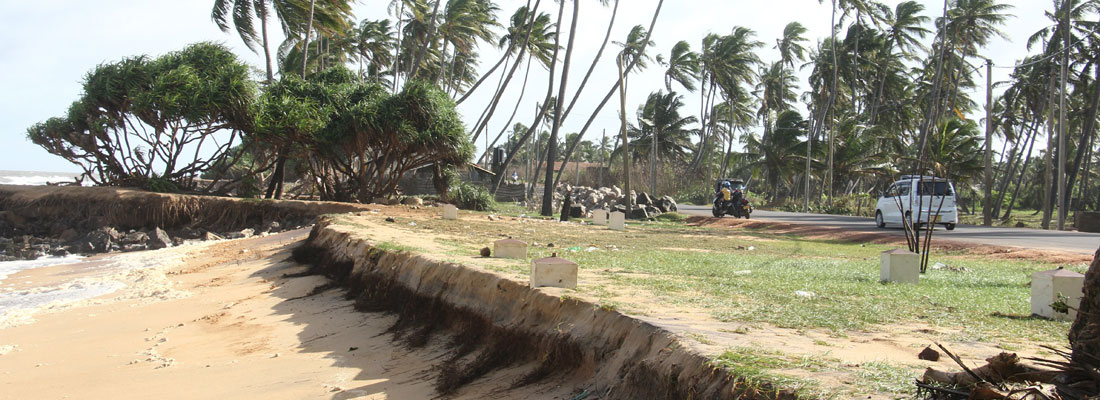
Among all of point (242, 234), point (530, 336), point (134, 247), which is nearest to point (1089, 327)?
point (530, 336)

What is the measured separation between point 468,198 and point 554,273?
22496 mm

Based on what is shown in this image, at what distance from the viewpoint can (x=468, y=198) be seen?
2830cm

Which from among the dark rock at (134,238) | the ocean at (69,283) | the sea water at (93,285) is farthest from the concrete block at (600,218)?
the dark rock at (134,238)

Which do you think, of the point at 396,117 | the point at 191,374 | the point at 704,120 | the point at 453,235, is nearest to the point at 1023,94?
the point at 704,120

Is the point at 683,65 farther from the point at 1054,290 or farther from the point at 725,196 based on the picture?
the point at 1054,290

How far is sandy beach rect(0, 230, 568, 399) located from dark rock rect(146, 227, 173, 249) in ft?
27.0

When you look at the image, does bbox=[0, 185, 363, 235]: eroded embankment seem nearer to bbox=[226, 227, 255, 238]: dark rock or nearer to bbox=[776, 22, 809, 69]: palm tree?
bbox=[226, 227, 255, 238]: dark rock

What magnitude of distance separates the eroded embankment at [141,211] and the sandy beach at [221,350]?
10.6 meters

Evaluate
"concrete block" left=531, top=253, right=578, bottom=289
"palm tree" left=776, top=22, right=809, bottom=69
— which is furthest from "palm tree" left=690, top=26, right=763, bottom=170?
"concrete block" left=531, top=253, right=578, bottom=289

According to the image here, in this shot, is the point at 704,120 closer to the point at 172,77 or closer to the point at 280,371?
the point at 172,77

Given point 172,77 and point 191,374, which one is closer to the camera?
point 191,374

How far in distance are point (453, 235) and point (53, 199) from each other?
15.8 m

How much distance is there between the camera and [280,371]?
6.04 m

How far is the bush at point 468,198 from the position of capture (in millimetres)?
28203
